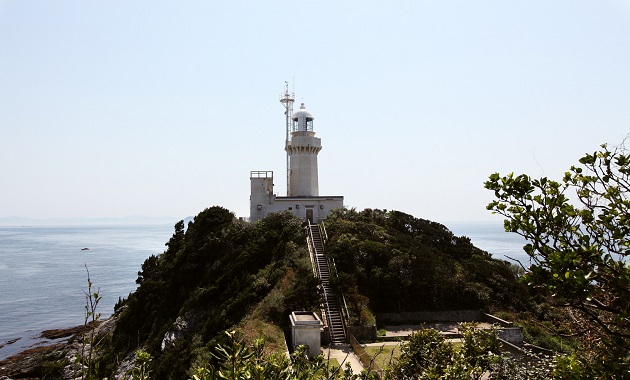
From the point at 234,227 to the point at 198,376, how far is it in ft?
105

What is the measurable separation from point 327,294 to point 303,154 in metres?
19.7

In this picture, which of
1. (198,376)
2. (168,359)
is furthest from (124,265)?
(198,376)

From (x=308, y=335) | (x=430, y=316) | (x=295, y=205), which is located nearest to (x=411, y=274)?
(x=430, y=316)

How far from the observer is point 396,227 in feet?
125

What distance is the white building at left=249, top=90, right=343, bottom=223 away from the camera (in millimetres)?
40750

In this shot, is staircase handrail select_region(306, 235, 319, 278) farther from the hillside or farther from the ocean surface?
the ocean surface

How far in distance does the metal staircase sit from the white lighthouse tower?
952 cm

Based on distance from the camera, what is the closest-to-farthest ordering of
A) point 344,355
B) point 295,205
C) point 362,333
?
point 344,355
point 362,333
point 295,205

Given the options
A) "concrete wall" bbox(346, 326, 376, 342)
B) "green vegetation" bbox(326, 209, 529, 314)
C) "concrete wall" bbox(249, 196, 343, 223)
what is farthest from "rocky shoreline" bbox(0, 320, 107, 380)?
"concrete wall" bbox(346, 326, 376, 342)

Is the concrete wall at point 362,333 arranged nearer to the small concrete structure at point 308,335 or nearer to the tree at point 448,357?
the small concrete structure at point 308,335

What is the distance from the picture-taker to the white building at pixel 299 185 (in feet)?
134

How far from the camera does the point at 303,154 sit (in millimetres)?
43312

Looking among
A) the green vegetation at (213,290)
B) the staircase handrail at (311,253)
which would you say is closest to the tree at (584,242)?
the green vegetation at (213,290)

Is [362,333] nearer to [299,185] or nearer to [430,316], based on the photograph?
[430,316]
